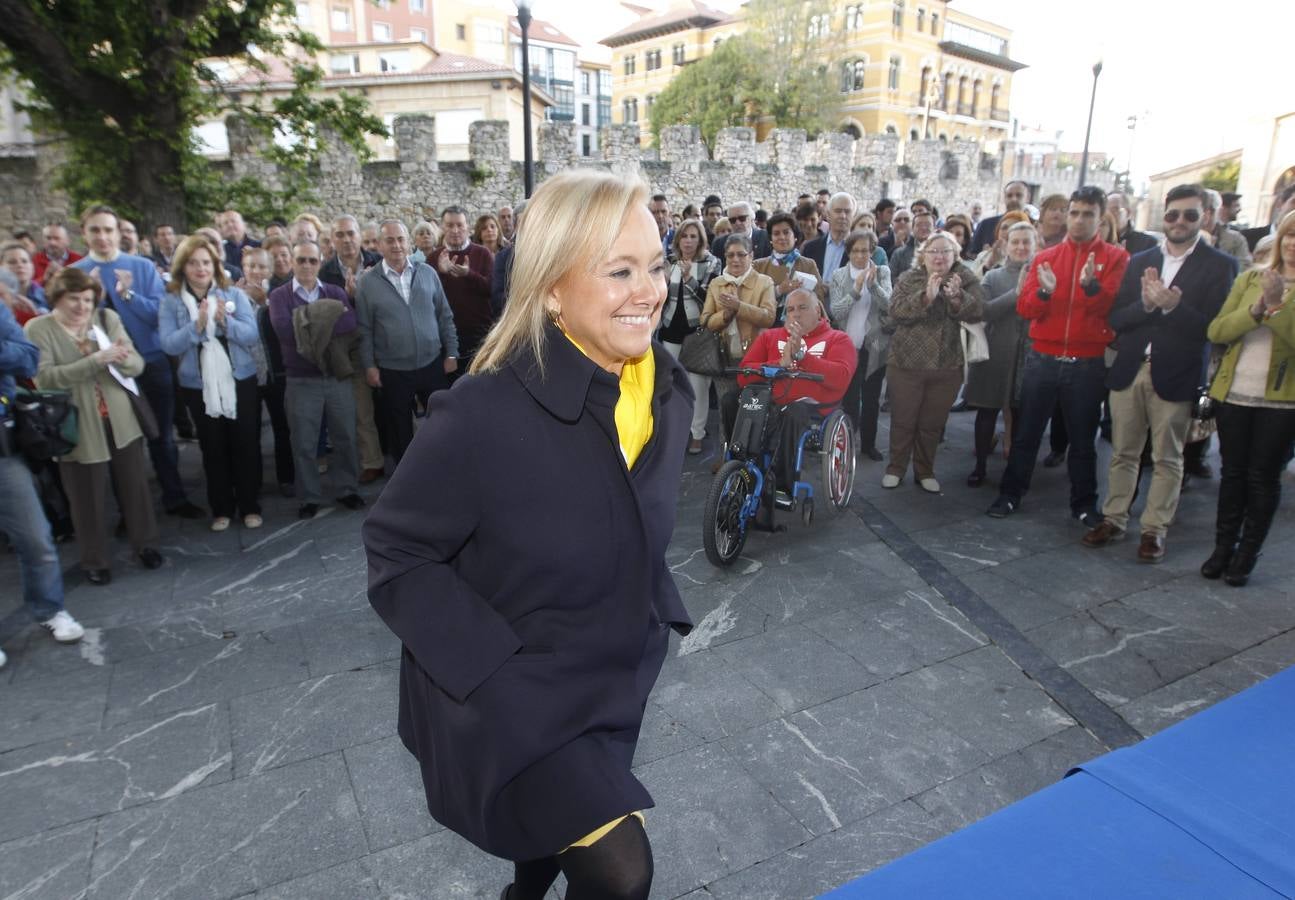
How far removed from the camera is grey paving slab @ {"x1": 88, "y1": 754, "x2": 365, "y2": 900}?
8.00 feet

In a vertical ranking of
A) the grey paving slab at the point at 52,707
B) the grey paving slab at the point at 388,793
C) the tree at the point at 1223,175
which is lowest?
the grey paving slab at the point at 52,707

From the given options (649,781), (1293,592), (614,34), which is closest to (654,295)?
(649,781)

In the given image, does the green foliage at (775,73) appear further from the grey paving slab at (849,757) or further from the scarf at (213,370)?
the grey paving slab at (849,757)

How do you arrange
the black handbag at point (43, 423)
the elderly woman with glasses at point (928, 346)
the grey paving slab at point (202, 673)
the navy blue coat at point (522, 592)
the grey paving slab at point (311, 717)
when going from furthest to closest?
the elderly woman with glasses at point (928, 346) < the black handbag at point (43, 423) < the grey paving slab at point (202, 673) < the grey paving slab at point (311, 717) < the navy blue coat at point (522, 592)

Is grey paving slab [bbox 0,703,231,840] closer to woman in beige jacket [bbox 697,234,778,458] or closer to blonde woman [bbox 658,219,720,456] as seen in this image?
woman in beige jacket [bbox 697,234,778,458]

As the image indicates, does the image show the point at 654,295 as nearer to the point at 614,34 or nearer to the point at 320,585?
the point at 320,585

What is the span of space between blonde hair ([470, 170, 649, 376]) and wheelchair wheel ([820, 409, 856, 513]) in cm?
397

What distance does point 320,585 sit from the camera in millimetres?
4613

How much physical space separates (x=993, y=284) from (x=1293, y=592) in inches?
115

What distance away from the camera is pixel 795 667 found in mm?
3668

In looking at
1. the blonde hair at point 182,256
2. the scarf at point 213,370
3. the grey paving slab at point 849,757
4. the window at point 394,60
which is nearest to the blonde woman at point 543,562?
the grey paving slab at point 849,757

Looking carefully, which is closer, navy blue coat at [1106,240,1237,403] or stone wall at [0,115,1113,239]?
navy blue coat at [1106,240,1237,403]

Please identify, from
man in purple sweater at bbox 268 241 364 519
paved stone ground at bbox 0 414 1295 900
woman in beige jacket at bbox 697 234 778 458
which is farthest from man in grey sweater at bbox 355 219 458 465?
woman in beige jacket at bbox 697 234 778 458

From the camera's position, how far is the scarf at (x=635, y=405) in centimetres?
175
